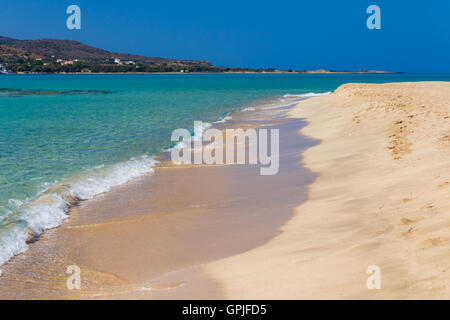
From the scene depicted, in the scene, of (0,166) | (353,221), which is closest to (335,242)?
(353,221)

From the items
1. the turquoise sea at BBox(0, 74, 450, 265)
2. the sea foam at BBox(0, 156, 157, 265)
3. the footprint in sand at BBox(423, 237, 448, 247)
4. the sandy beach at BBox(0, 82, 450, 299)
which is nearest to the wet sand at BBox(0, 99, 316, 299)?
the sandy beach at BBox(0, 82, 450, 299)

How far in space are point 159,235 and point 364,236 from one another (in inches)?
127

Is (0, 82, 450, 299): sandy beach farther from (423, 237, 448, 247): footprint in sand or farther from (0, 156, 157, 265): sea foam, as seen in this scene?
(0, 156, 157, 265): sea foam

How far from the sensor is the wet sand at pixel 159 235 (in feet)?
17.5

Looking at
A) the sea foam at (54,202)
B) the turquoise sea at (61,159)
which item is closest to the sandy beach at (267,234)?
the sea foam at (54,202)

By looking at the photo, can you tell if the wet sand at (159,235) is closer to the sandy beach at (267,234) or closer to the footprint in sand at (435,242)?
the sandy beach at (267,234)

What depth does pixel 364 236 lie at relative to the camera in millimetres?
5738

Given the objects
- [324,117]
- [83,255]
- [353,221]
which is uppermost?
[324,117]

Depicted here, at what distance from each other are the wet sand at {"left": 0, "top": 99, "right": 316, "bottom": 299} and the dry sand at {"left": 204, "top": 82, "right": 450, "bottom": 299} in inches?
15.6

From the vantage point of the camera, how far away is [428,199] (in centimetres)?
639

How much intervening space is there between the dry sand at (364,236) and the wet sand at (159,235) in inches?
15.6

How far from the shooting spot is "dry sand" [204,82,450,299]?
439 cm
